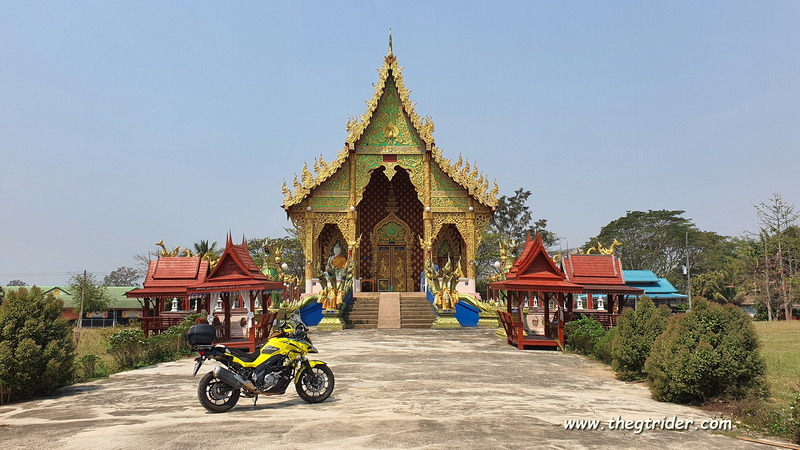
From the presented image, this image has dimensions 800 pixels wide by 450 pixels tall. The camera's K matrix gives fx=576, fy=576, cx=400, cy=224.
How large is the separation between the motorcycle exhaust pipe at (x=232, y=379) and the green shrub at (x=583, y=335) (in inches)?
299

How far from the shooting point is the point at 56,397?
24.2ft

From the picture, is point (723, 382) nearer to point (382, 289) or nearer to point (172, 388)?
point (172, 388)

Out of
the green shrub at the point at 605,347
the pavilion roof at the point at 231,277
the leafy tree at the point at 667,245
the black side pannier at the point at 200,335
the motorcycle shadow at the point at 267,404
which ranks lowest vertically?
the motorcycle shadow at the point at 267,404

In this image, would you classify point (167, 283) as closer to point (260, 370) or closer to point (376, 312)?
point (376, 312)

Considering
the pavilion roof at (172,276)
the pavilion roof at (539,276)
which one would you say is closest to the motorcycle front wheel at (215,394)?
the pavilion roof at (539,276)

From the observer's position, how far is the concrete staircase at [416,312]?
20203 millimetres

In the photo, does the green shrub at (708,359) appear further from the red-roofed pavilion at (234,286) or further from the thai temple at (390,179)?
the thai temple at (390,179)

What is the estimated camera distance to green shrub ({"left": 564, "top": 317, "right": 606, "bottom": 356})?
1177cm

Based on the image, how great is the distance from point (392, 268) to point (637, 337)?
18.9m

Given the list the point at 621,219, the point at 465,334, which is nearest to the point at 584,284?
the point at 465,334

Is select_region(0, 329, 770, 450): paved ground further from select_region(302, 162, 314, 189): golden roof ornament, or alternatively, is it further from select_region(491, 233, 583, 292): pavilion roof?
select_region(302, 162, 314, 189): golden roof ornament

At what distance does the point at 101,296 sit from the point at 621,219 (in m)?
42.6

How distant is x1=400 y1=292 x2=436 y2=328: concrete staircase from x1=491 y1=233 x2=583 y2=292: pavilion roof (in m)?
6.99

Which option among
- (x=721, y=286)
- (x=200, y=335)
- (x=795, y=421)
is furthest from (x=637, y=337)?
(x=721, y=286)
